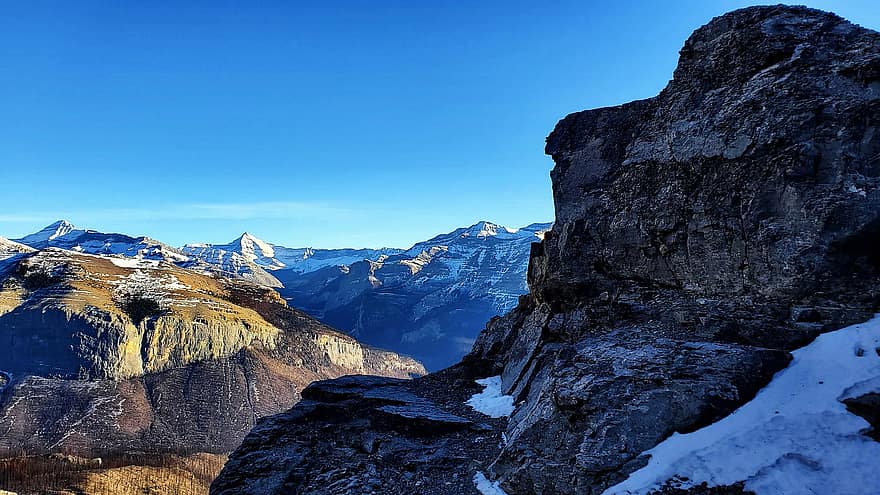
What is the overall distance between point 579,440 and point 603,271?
46.4ft

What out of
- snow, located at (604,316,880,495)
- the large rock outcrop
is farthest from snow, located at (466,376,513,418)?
snow, located at (604,316,880,495)

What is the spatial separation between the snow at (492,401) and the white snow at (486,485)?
22.7 ft

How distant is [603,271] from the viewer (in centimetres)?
2655

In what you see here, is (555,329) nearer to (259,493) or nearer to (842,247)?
(842,247)

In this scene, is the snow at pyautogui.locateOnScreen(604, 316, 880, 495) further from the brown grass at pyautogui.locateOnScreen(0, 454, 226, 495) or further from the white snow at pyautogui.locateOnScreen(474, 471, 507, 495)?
the brown grass at pyautogui.locateOnScreen(0, 454, 226, 495)

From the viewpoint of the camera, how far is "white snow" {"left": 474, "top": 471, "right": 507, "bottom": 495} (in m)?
15.6

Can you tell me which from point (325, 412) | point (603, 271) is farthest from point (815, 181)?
point (325, 412)

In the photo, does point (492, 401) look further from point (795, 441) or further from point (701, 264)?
point (795, 441)

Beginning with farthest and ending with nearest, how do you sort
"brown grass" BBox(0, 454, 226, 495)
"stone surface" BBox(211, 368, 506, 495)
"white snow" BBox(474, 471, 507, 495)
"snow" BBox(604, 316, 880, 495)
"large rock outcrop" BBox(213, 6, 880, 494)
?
"brown grass" BBox(0, 454, 226, 495), "stone surface" BBox(211, 368, 506, 495), "white snow" BBox(474, 471, 507, 495), "large rock outcrop" BBox(213, 6, 880, 494), "snow" BBox(604, 316, 880, 495)

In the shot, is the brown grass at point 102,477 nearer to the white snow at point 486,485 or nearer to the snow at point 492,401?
the snow at point 492,401

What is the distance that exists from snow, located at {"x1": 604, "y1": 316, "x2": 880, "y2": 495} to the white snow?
4.98 metres

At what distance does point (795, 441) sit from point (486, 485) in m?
9.52

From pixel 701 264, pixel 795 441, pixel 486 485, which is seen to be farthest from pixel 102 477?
pixel 795 441

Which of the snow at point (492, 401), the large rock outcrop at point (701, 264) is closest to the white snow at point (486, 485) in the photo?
the large rock outcrop at point (701, 264)
